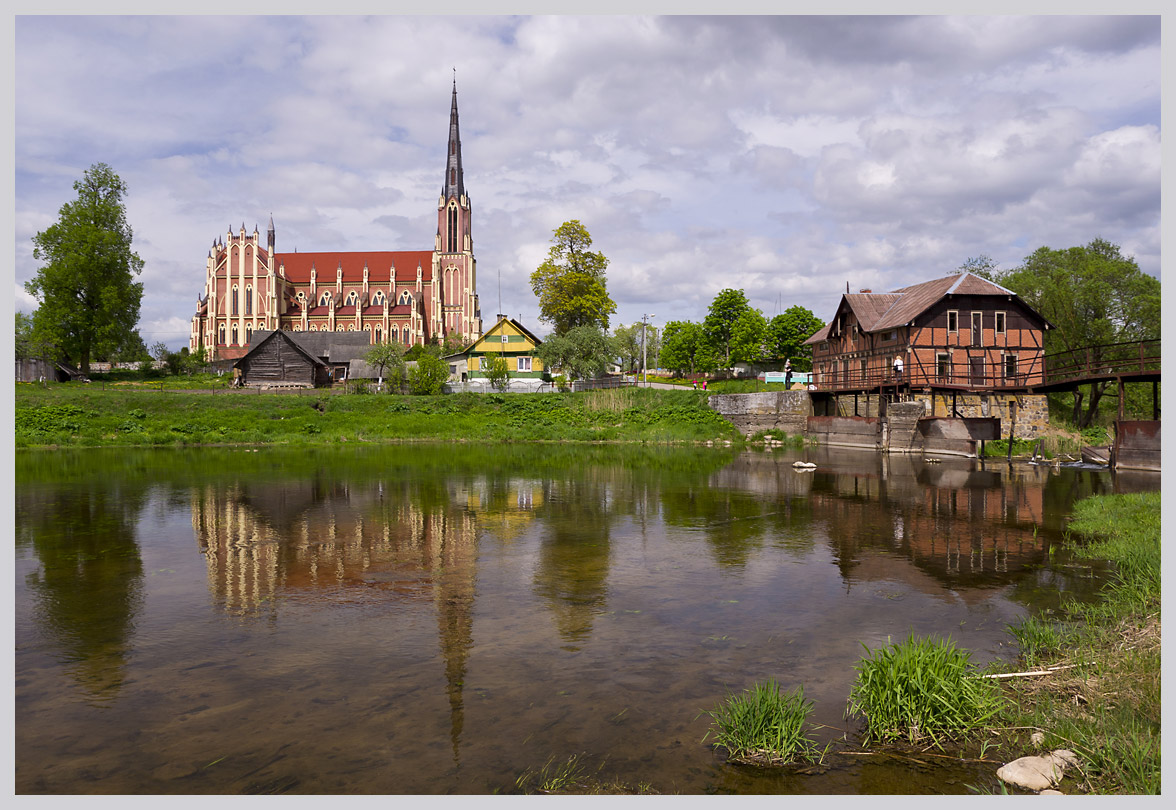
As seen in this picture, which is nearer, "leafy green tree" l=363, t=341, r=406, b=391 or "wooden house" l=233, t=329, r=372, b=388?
"leafy green tree" l=363, t=341, r=406, b=391

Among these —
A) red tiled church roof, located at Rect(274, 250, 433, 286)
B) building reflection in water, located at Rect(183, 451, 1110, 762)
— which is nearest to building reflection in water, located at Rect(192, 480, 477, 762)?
building reflection in water, located at Rect(183, 451, 1110, 762)

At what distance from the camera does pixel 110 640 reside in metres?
8.27

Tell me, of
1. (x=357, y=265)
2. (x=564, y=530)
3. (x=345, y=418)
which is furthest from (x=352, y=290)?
(x=564, y=530)

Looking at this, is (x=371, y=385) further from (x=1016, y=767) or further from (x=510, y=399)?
(x=1016, y=767)

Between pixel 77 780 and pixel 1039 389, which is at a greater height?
pixel 1039 389

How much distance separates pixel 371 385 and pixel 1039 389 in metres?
53.7

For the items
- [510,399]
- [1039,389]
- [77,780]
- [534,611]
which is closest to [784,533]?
[534,611]

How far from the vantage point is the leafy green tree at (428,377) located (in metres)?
58.1

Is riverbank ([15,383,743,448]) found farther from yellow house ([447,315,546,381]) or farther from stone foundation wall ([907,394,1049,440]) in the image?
yellow house ([447,315,546,381])

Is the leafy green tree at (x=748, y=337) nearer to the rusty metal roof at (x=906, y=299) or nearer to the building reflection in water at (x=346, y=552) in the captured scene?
the rusty metal roof at (x=906, y=299)

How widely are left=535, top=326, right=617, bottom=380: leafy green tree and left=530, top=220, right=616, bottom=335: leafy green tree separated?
4629 mm

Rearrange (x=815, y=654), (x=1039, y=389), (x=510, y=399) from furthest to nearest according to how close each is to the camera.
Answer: (x=510, y=399), (x=1039, y=389), (x=815, y=654)

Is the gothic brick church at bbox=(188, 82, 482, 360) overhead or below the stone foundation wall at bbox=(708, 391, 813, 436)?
overhead

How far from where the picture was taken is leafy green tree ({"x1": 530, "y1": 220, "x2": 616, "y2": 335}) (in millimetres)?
64750
